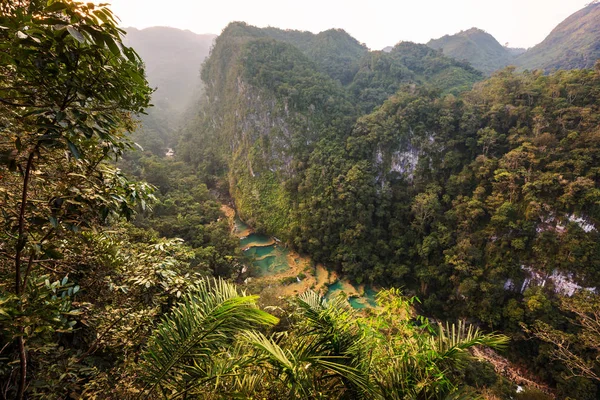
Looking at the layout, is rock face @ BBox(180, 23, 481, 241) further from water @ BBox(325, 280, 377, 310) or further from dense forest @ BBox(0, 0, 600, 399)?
water @ BBox(325, 280, 377, 310)

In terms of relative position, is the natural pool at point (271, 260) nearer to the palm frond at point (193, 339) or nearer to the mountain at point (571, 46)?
the palm frond at point (193, 339)

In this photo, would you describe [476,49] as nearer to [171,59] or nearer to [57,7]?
[57,7]

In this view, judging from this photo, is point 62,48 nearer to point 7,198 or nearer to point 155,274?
point 7,198

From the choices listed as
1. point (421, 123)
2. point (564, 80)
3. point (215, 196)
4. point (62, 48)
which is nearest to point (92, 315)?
point (62, 48)

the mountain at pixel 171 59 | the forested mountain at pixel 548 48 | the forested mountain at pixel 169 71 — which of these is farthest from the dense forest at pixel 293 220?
the mountain at pixel 171 59

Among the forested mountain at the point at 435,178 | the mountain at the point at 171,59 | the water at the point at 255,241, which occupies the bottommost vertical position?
the water at the point at 255,241
